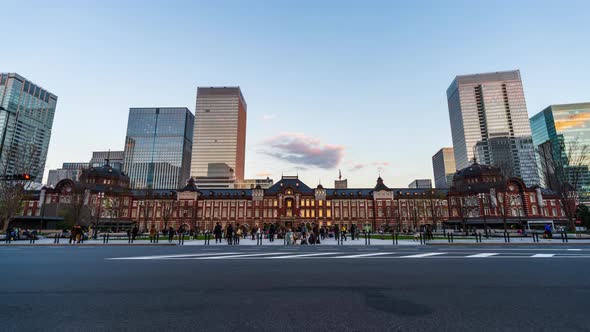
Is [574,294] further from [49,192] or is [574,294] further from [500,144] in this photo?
[500,144]

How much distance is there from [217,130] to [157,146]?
41.4 metres

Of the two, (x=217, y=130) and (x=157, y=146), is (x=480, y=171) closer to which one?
(x=217, y=130)

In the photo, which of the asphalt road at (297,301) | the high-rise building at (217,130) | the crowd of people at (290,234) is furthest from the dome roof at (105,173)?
the asphalt road at (297,301)

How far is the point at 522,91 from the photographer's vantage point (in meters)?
152

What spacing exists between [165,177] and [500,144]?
18467cm

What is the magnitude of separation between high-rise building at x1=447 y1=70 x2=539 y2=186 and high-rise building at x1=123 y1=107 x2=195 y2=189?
169 m

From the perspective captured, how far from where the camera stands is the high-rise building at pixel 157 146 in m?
161

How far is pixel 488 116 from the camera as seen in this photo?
150125mm

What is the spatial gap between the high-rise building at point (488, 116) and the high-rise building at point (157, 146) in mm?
169476

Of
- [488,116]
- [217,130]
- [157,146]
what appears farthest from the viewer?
[157,146]

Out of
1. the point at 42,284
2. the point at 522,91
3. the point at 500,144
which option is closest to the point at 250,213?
the point at 42,284

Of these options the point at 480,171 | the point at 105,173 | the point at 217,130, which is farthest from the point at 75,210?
the point at 217,130

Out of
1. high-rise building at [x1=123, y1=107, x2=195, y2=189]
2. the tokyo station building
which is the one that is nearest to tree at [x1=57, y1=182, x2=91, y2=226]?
the tokyo station building

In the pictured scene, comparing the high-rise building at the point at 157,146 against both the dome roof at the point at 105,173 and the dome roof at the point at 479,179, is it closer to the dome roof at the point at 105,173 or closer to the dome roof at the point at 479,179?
the dome roof at the point at 105,173
